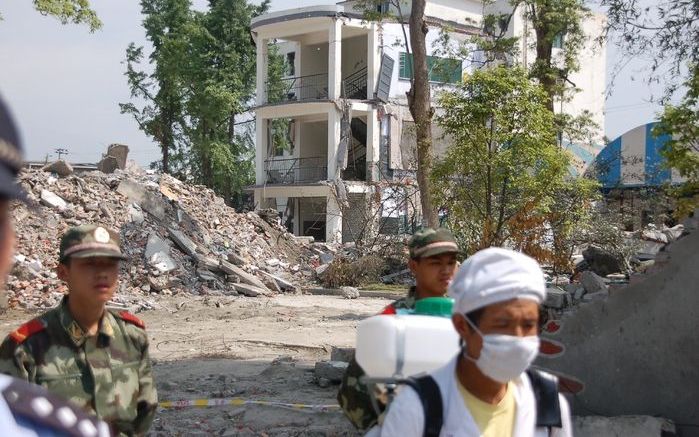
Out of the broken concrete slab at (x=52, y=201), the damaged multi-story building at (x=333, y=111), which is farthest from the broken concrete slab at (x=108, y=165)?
the damaged multi-story building at (x=333, y=111)

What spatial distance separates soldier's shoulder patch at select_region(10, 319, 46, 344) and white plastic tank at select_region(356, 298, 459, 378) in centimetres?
160

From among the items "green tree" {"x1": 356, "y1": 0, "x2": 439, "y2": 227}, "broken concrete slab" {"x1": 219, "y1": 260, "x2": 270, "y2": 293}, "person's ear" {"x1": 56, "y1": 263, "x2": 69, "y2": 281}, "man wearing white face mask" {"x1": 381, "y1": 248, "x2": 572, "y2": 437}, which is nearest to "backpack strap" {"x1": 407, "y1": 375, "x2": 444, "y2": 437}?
"man wearing white face mask" {"x1": 381, "y1": 248, "x2": 572, "y2": 437}

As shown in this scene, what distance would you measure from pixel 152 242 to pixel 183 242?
3.22 ft

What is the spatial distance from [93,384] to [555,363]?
4.95m

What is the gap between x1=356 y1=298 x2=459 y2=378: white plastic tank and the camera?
2.50 m

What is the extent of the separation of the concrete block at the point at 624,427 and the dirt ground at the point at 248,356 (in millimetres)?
2202

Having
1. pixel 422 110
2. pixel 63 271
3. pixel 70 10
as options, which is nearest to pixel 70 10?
pixel 70 10

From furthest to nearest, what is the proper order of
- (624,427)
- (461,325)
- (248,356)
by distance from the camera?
(248,356) → (624,427) → (461,325)

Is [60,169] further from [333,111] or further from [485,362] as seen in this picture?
[485,362]

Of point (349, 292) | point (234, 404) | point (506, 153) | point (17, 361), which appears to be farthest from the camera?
point (349, 292)

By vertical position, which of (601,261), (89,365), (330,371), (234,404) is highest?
(89,365)

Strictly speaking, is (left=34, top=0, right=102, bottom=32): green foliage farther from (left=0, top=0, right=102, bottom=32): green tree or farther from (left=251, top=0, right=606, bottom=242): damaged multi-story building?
(left=251, top=0, right=606, bottom=242): damaged multi-story building

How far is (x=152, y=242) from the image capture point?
21141 mm

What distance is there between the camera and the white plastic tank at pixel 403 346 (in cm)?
250
